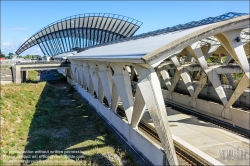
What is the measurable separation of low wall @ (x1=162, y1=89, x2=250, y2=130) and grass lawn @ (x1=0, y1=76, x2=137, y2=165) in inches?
442

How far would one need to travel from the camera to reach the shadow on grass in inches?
685

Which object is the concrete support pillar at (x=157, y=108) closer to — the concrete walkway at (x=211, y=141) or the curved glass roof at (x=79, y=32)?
the concrete walkway at (x=211, y=141)

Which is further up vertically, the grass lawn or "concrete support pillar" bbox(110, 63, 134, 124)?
"concrete support pillar" bbox(110, 63, 134, 124)

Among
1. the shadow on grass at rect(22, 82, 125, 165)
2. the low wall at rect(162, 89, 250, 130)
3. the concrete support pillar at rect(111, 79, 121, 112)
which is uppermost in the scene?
the concrete support pillar at rect(111, 79, 121, 112)

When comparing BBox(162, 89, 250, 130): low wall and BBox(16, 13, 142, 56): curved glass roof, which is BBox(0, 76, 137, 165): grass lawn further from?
BBox(16, 13, 142, 56): curved glass roof

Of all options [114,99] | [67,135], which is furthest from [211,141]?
[67,135]

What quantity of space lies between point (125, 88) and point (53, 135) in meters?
8.43

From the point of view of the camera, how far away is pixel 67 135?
2180 cm

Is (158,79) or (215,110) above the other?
(158,79)

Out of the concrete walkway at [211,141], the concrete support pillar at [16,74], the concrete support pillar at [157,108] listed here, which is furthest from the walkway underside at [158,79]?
the concrete support pillar at [16,74]

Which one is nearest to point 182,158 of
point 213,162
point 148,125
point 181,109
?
point 213,162

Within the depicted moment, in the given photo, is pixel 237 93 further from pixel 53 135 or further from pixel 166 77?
pixel 53 135

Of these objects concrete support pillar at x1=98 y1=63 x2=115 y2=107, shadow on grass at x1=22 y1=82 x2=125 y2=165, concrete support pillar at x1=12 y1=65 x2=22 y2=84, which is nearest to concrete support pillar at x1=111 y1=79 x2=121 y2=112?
concrete support pillar at x1=98 y1=63 x2=115 y2=107

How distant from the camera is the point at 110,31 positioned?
8781 centimetres
